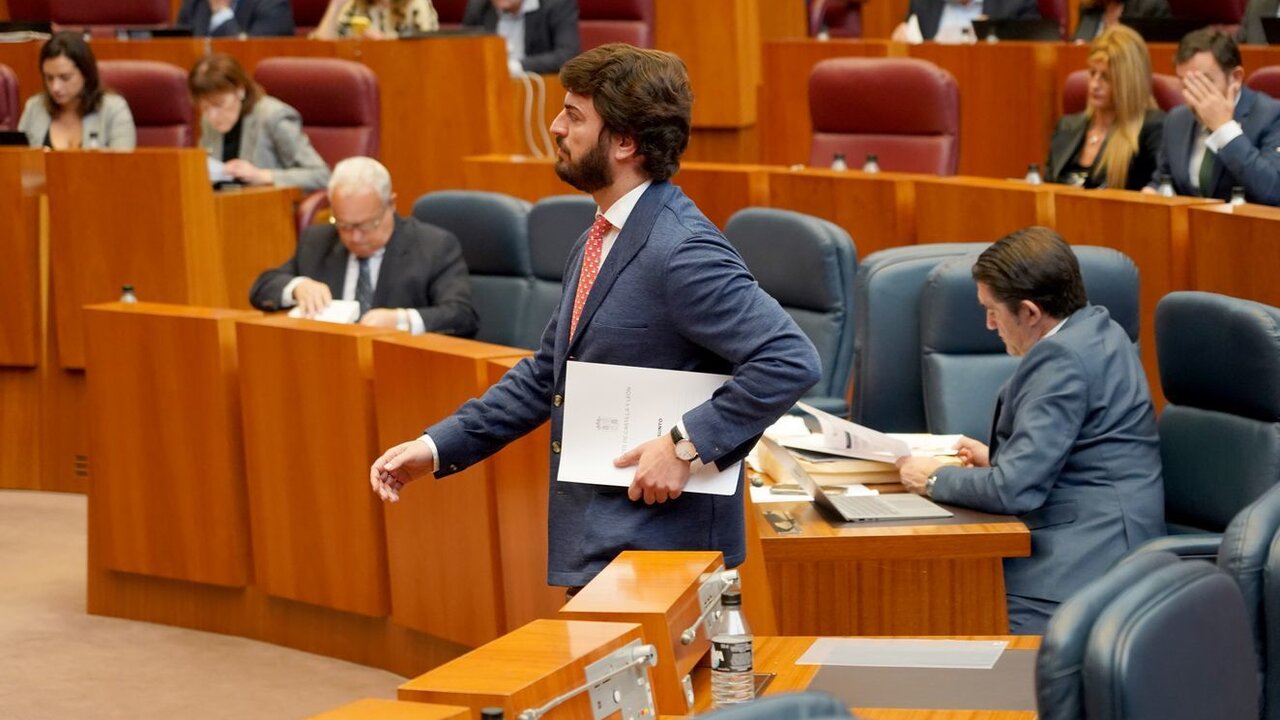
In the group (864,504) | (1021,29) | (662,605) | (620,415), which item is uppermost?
(1021,29)

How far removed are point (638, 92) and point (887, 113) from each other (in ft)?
13.2

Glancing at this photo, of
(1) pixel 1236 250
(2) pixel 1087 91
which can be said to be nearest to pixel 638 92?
(1) pixel 1236 250

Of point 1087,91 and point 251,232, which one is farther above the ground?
point 1087,91

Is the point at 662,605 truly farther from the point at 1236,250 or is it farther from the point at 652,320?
the point at 1236,250

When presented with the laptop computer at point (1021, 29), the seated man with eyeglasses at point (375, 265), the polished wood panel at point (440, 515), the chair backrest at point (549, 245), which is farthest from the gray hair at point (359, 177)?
the laptop computer at point (1021, 29)

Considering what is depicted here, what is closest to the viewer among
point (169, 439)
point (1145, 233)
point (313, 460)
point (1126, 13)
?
point (313, 460)

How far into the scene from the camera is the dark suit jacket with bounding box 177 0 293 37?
27.3ft

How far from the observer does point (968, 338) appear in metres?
3.78

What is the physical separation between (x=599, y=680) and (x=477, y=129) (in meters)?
4.93

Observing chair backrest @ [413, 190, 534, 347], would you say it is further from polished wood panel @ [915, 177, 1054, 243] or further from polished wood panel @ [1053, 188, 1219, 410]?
polished wood panel @ [1053, 188, 1219, 410]

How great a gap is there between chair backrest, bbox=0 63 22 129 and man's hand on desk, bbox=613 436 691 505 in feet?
16.6

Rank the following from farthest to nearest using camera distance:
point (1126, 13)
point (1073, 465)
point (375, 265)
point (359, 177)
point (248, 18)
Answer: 1. point (248, 18)
2. point (1126, 13)
3. point (375, 265)
4. point (359, 177)
5. point (1073, 465)

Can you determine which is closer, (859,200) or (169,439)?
(169,439)

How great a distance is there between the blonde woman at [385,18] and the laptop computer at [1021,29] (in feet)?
7.04
